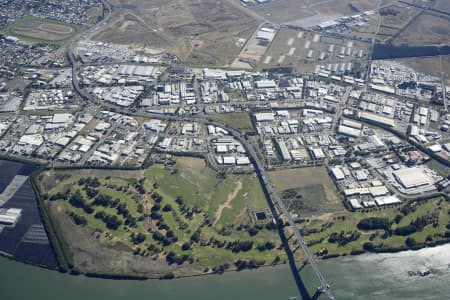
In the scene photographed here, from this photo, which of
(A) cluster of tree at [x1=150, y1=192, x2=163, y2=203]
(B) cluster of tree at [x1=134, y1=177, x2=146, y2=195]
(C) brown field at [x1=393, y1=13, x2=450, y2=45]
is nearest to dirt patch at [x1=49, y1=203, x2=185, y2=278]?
(A) cluster of tree at [x1=150, y1=192, x2=163, y2=203]

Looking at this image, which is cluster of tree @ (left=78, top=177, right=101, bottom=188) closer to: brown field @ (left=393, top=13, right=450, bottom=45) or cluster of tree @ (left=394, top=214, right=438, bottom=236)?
cluster of tree @ (left=394, top=214, right=438, bottom=236)

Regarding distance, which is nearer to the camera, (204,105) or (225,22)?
(204,105)

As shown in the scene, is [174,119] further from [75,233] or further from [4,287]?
[4,287]

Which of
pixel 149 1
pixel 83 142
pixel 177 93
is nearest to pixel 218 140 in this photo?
pixel 177 93

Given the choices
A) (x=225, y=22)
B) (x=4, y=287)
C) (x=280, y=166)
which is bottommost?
(x=4, y=287)

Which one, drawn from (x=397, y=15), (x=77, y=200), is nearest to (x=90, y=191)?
(x=77, y=200)

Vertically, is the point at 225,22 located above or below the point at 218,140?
above
